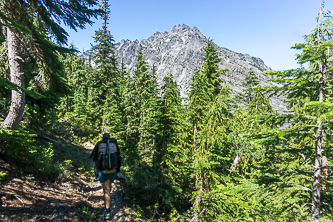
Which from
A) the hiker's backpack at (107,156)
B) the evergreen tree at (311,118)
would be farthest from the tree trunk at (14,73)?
the evergreen tree at (311,118)

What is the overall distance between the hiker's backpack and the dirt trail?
6.58 ft

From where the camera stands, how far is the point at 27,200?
5520mm

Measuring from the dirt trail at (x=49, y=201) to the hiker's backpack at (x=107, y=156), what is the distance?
2.01 metres

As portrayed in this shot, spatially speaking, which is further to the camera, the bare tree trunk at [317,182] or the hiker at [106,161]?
the hiker at [106,161]

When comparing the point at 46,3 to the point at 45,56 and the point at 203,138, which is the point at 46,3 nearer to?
the point at 45,56

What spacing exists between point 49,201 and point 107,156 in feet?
9.10

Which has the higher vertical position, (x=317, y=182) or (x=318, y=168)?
(x=318, y=168)

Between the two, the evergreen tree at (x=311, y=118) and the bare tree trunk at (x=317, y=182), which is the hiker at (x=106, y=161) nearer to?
the evergreen tree at (x=311, y=118)

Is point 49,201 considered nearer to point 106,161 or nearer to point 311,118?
point 106,161

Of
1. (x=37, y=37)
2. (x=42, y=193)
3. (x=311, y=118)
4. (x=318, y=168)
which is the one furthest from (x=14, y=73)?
(x=318, y=168)

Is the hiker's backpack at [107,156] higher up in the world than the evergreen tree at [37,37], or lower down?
lower down

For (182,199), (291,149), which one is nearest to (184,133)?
(182,199)

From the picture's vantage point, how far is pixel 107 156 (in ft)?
18.5

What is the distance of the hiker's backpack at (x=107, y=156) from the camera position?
560 cm
